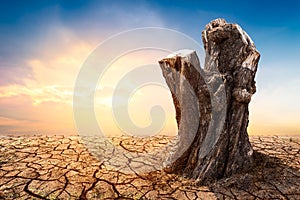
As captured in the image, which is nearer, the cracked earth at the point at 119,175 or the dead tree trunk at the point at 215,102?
the cracked earth at the point at 119,175

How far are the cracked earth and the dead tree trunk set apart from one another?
0.25 meters

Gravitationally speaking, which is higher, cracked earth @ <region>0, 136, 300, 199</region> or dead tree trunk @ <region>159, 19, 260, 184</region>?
dead tree trunk @ <region>159, 19, 260, 184</region>

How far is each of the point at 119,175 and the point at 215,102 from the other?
1694 millimetres

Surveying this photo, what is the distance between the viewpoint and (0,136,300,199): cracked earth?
3.13 meters

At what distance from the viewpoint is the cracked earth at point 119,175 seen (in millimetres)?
3127

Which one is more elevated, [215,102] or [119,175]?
[215,102]

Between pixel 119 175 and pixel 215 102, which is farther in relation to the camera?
pixel 119 175

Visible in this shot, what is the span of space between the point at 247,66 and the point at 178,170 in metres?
1.77

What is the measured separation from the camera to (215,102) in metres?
3.43

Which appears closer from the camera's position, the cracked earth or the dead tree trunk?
the cracked earth

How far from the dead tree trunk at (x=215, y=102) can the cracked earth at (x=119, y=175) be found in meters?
0.25

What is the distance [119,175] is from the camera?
141 inches

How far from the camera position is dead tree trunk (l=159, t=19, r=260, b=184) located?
343 cm

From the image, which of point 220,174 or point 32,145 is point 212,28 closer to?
point 220,174
